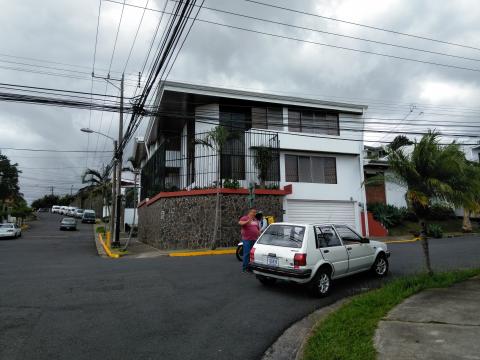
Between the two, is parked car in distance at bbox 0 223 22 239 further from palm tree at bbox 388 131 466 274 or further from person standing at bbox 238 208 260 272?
palm tree at bbox 388 131 466 274

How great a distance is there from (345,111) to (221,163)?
9144mm

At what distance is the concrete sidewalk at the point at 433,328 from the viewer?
160 inches

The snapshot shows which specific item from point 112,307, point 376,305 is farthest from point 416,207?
point 112,307

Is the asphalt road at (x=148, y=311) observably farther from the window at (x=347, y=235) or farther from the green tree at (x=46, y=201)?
the green tree at (x=46, y=201)

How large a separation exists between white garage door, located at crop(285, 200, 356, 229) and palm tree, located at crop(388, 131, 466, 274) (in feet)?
38.2

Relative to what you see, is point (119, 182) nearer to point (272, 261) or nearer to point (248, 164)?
point (248, 164)

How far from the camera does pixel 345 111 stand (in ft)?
73.9

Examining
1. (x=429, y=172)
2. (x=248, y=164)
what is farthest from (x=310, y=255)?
(x=248, y=164)

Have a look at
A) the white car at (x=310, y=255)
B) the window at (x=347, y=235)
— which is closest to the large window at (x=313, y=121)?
the window at (x=347, y=235)

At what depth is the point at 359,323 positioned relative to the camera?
5.16 meters

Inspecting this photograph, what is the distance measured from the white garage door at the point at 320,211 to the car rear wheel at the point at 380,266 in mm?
10290

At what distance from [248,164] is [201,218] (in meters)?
4.17

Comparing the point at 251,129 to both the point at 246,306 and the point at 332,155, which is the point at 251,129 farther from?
the point at 246,306

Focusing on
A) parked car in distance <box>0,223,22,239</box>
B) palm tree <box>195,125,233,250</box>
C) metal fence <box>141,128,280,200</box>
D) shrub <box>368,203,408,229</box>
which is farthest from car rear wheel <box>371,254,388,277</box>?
parked car in distance <box>0,223,22,239</box>
